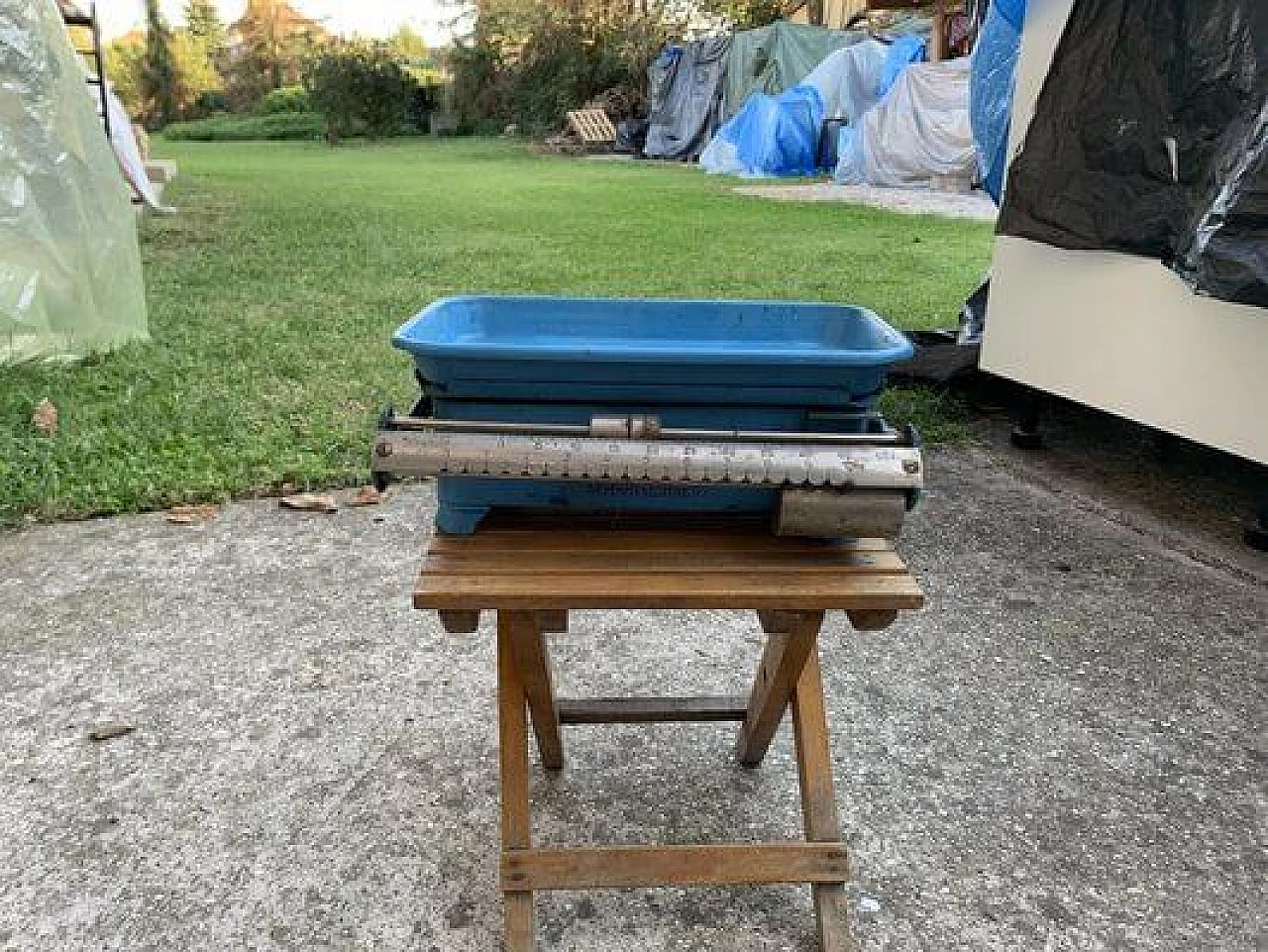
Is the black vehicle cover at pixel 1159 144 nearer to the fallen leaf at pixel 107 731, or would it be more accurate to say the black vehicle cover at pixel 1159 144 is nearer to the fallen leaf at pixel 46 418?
the fallen leaf at pixel 107 731

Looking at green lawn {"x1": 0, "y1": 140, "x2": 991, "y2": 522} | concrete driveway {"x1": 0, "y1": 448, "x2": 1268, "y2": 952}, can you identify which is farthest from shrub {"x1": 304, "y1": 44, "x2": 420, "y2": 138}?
concrete driveway {"x1": 0, "y1": 448, "x2": 1268, "y2": 952}

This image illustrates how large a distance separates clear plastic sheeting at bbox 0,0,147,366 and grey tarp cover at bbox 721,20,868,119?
49.7 ft

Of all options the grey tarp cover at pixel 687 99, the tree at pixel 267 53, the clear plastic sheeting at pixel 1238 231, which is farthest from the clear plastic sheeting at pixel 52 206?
the tree at pixel 267 53

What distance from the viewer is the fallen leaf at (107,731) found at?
6.08ft

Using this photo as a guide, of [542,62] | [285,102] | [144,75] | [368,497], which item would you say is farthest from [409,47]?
[368,497]

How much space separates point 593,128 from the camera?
2241cm

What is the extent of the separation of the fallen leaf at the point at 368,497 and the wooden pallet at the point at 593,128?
20446 mm

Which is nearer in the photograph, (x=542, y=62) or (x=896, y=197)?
(x=896, y=197)

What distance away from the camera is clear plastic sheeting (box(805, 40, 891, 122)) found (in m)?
15.9

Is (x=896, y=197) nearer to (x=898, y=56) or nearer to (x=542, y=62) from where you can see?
(x=898, y=56)

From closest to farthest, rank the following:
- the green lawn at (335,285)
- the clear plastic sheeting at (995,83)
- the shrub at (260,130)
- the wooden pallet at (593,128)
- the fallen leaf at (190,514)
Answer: the fallen leaf at (190,514)
the green lawn at (335,285)
the clear plastic sheeting at (995,83)
the wooden pallet at (593,128)
the shrub at (260,130)

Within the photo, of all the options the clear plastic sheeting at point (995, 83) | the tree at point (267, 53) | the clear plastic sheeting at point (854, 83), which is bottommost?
the clear plastic sheeting at point (995, 83)

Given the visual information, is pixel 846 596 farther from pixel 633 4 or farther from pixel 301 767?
pixel 633 4

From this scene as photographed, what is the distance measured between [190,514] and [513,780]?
1.79m
